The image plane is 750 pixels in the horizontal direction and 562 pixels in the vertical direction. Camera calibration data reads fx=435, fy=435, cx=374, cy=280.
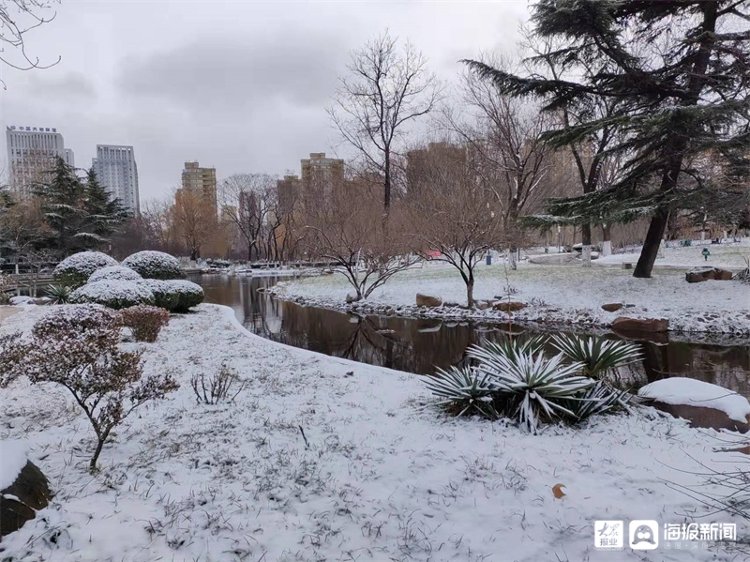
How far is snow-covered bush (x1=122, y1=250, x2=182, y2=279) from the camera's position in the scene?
14.3 m

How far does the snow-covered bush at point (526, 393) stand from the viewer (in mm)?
4258

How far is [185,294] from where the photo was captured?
41.7 feet

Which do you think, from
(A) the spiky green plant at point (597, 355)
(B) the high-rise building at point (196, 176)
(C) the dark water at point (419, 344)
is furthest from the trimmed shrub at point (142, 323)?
(B) the high-rise building at point (196, 176)

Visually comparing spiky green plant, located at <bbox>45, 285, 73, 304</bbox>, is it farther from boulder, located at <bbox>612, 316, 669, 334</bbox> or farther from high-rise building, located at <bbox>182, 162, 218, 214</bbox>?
high-rise building, located at <bbox>182, 162, 218, 214</bbox>

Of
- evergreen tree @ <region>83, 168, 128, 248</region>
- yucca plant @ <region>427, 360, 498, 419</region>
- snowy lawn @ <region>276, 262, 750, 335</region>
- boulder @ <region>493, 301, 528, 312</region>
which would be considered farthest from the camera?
evergreen tree @ <region>83, 168, 128, 248</region>

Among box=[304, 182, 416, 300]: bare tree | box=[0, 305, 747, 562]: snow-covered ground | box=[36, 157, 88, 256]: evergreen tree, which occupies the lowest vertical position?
box=[0, 305, 747, 562]: snow-covered ground

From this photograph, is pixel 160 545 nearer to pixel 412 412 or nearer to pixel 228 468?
pixel 228 468

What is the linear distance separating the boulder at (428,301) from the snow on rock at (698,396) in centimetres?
1024

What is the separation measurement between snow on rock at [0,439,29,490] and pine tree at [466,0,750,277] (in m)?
14.4

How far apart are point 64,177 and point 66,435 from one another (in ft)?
102

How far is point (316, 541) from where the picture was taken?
251 cm

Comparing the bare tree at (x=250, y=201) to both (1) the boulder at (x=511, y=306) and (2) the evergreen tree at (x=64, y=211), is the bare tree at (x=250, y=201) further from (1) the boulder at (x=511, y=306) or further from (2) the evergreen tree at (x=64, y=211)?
(1) the boulder at (x=511, y=306)

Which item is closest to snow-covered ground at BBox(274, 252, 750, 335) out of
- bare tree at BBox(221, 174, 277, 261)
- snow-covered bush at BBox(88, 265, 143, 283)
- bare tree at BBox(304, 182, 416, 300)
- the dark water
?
bare tree at BBox(304, 182, 416, 300)

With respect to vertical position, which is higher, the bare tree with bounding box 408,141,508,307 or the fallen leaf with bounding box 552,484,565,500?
the bare tree with bounding box 408,141,508,307
